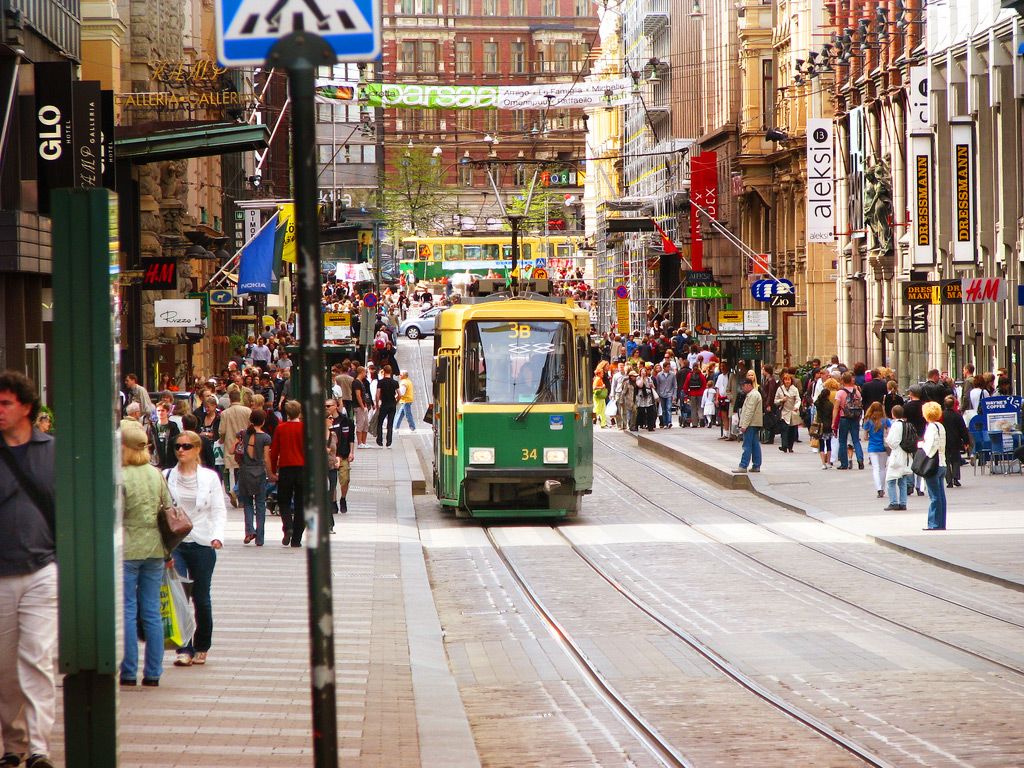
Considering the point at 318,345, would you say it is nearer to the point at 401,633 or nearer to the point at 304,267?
the point at 304,267

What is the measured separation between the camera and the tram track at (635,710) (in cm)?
970

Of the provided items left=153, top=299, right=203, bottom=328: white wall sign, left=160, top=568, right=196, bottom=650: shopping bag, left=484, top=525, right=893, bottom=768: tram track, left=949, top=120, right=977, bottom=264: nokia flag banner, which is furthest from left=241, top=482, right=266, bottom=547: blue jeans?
left=949, top=120, right=977, bottom=264: nokia flag banner

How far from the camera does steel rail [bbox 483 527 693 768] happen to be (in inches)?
382

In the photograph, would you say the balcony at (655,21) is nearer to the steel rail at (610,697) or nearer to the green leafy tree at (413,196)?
the green leafy tree at (413,196)

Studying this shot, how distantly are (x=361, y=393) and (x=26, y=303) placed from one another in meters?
8.39

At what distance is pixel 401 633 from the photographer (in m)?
14.0

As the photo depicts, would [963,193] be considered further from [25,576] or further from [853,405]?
[25,576]

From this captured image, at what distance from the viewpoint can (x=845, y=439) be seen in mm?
31984

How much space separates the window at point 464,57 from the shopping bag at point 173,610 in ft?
483

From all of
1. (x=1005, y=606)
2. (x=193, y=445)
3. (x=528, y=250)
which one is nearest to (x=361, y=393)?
(x=1005, y=606)

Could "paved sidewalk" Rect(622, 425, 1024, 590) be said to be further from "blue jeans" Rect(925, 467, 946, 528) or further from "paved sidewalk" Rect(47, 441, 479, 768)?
"paved sidewalk" Rect(47, 441, 479, 768)

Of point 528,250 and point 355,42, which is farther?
point 528,250

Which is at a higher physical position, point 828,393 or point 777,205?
point 777,205

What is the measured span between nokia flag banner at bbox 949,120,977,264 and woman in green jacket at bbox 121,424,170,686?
31084 millimetres
